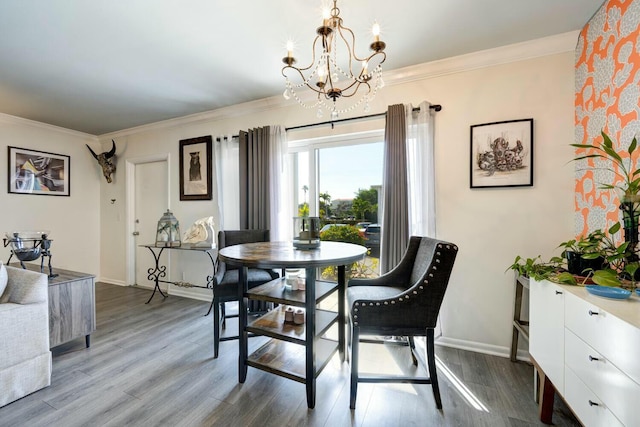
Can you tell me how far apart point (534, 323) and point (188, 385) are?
2.20 metres

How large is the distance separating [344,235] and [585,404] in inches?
78.9

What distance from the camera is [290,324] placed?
5.96ft

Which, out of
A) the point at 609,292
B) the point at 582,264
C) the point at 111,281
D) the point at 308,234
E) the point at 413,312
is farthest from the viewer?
the point at 111,281

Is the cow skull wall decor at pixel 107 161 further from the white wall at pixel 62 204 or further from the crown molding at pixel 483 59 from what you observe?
the crown molding at pixel 483 59

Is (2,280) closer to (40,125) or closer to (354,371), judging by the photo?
(354,371)

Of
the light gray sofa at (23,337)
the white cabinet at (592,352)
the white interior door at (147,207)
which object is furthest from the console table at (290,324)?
the white interior door at (147,207)

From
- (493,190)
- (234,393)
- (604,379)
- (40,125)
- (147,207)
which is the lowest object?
(234,393)


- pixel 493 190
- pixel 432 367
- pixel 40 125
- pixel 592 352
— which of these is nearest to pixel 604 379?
pixel 592 352

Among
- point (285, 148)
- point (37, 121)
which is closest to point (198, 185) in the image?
point (285, 148)

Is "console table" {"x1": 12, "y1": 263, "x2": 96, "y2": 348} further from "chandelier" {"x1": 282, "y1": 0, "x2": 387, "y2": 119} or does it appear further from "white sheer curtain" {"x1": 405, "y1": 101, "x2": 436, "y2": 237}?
"white sheer curtain" {"x1": 405, "y1": 101, "x2": 436, "y2": 237}

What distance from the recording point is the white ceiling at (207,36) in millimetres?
1689

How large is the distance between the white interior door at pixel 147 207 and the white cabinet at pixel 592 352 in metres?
4.26

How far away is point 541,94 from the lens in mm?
2072

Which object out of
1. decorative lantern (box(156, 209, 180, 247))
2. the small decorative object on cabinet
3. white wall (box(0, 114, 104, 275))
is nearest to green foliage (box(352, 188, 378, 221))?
decorative lantern (box(156, 209, 180, 247))
